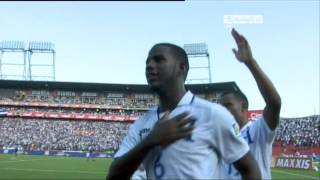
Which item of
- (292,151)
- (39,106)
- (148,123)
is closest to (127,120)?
(39,106)

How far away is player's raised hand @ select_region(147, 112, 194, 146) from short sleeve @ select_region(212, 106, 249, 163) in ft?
0.52

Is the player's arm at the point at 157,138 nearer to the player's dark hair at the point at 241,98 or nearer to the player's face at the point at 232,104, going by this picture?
the player's face at the point at 232,104

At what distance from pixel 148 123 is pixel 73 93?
77403 millimetres

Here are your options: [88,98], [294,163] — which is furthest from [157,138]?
[88,98]

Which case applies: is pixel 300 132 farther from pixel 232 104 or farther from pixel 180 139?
pixel 180 139

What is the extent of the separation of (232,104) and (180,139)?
2.13 meters

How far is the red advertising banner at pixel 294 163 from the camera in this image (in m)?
33.9

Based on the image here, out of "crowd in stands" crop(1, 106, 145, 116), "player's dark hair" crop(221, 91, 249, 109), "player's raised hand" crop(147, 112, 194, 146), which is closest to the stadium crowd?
"crowd in stands" crop(1, 106, 145, 116)

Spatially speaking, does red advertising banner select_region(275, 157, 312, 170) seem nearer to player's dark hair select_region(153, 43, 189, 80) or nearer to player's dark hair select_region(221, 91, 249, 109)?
player's dark hair select_region(221, 91, 249, 109)

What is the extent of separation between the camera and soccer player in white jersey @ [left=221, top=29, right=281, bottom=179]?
13.0ft

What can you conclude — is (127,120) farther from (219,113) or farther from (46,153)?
(219,113)

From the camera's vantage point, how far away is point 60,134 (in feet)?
228

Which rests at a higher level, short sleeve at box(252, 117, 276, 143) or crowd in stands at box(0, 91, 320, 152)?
short sleeve at box(252, 117, 276, 143)

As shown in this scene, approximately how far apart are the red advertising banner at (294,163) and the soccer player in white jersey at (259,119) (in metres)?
30.2
